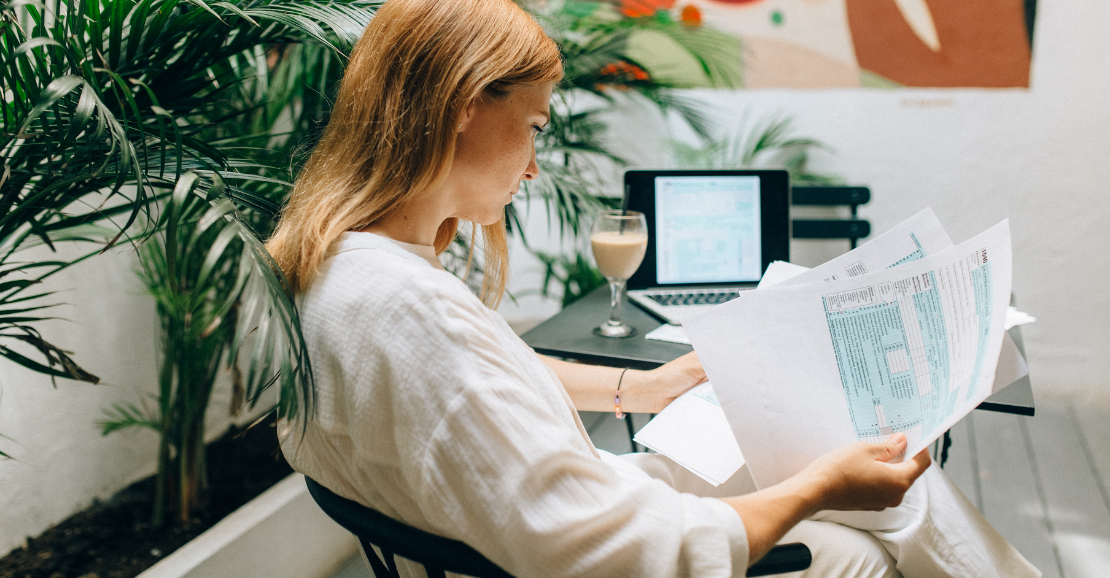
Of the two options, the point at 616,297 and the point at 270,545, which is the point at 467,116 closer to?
the point at 616,297

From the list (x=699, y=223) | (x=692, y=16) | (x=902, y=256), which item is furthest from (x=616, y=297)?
(x=692, y=16)

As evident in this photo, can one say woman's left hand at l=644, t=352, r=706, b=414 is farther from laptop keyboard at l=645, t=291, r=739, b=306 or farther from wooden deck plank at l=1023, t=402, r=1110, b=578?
wooden deck plank at l=1023, t=402, r=1110, b=578

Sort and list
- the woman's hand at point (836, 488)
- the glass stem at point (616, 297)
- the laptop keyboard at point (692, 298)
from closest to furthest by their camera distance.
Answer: the woman's hand at point (836, 488) < the glass stem at point (616, 297) < the laptop keyboard at point (692, 298)

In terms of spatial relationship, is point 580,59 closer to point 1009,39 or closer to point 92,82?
point 92,82

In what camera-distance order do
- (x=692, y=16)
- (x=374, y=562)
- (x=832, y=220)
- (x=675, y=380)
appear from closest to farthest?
(x=374, y=562) < (x=675, y=380) < (x=832, y=220) < (x=692, y=16)

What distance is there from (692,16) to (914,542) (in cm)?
242

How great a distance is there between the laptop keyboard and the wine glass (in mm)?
195

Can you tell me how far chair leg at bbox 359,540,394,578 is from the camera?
0.76 metres

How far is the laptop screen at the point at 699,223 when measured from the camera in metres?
1.60

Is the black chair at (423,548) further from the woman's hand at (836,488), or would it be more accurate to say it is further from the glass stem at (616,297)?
the glass stem at (616,297)

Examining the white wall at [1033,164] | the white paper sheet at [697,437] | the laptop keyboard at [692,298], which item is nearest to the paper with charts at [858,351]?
the white paper sheet at [697,437]

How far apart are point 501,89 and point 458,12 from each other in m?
0.09

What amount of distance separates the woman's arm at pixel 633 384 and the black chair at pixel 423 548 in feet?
1.25

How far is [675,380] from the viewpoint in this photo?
1081mm
